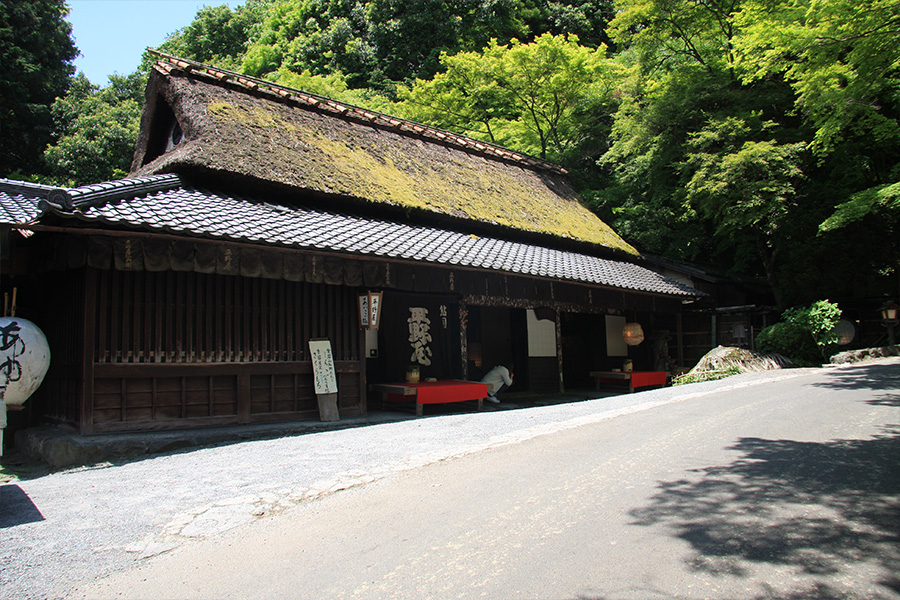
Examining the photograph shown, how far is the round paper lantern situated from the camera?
5.94 m

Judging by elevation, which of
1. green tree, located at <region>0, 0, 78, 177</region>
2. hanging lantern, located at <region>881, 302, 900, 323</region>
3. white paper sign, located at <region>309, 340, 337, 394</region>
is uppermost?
green tree, located at <region>0, 0, 78, 177</region>

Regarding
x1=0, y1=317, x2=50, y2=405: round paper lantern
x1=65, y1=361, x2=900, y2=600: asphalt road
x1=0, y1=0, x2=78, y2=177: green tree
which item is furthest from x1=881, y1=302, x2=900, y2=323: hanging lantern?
x1=0, y1=0, x2=78, y2=177: green tree

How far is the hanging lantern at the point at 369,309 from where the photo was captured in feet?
28.8

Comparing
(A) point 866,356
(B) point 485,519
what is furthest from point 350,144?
(A) point 866,356

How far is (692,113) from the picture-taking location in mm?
17281

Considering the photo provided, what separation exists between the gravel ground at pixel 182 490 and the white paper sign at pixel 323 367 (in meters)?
1.01

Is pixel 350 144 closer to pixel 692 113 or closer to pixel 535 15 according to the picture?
pixel 692 113

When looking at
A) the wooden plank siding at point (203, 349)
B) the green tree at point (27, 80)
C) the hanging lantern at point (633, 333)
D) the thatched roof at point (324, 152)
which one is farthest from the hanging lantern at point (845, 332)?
the green tree at point (27, 80)

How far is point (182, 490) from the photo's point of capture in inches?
187

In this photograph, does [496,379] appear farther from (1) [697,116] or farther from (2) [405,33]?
(2) [405,33]

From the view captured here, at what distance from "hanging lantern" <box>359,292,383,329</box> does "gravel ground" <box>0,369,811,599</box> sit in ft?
5.70

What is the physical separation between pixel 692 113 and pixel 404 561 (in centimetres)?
1756

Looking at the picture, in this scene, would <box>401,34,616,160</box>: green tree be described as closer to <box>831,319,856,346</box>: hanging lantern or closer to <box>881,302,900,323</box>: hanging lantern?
<box>831,319,856,346</box>: hanging lantern

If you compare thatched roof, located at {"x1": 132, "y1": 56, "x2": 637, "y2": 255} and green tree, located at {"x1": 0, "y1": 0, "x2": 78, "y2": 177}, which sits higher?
green tree, located at {"x1": 0, "y1": 0, "x2": 78, "y2": 177}
